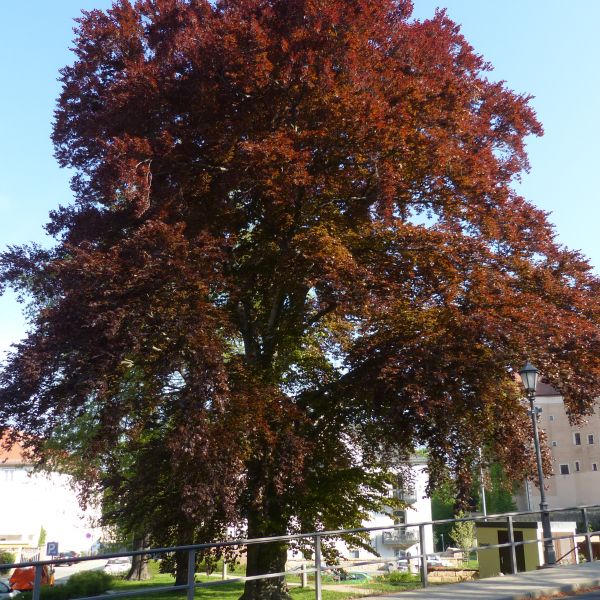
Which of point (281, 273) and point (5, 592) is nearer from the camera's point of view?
point (281, 273)

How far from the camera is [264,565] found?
587 inches

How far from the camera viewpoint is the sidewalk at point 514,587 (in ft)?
35.8

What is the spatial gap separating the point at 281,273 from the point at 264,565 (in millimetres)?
6430

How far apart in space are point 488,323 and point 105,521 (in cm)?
1044

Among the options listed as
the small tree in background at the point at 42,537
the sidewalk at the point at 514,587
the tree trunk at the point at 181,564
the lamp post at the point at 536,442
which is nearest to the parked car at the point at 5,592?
the tree trunk at the point at 181,564

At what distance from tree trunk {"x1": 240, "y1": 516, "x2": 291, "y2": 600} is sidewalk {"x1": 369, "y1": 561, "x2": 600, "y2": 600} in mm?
3731

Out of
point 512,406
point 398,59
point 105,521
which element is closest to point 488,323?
point 512,406

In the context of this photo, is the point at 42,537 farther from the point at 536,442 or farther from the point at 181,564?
the point at 536,442

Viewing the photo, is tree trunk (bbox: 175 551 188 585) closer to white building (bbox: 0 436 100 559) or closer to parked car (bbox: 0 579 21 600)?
parked car (bbox: 0 579 21 600)

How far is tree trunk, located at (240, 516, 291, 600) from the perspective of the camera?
47.2ft

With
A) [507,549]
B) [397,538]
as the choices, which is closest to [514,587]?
[507,549]

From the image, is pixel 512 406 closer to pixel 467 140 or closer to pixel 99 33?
pixel 467 140

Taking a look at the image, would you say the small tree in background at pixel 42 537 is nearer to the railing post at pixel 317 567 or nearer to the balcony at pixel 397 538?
the balcony at pixel 397 538

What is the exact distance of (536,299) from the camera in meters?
13.6
